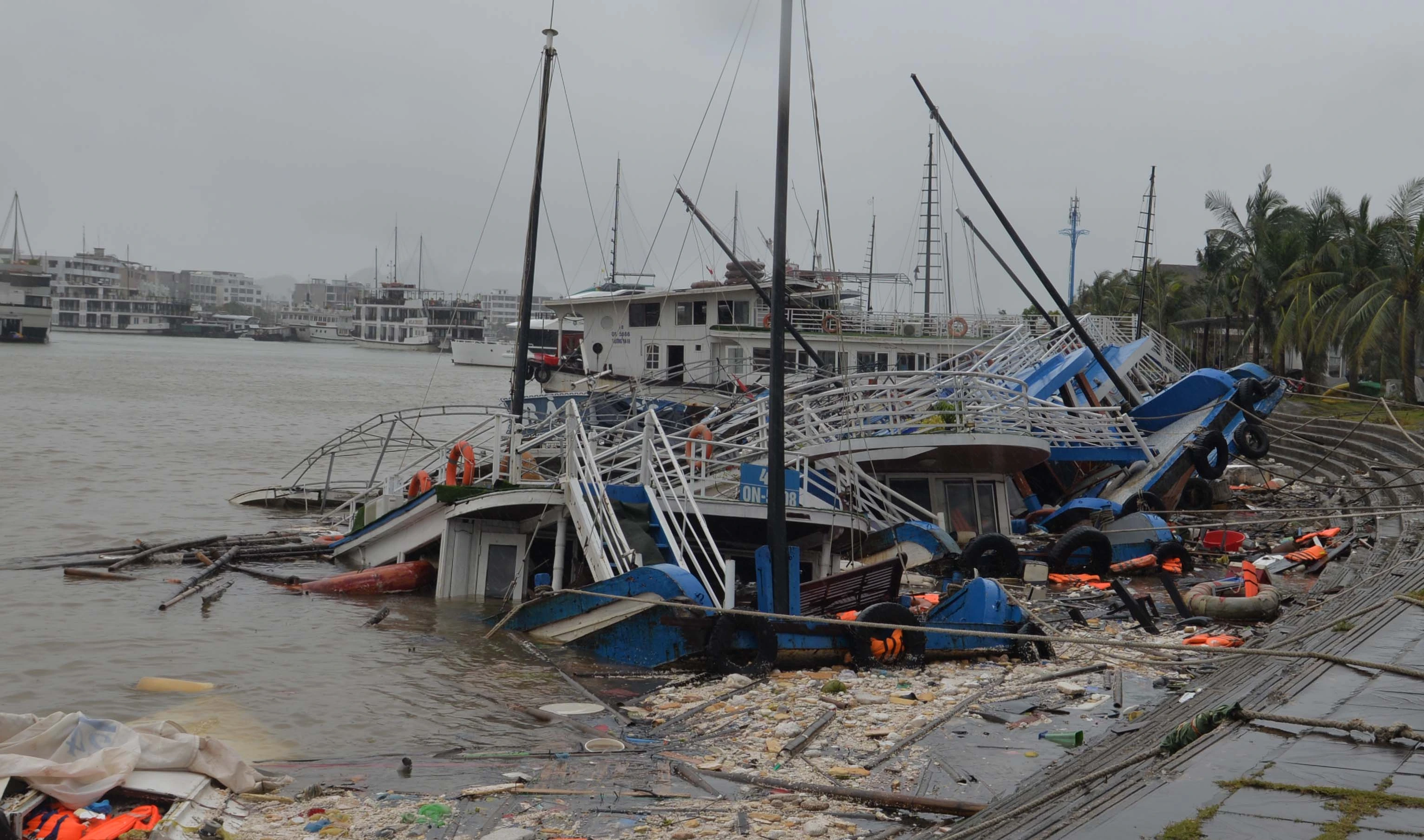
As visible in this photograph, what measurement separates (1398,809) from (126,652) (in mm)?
13560

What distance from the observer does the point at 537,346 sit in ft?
274

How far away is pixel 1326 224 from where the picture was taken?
43.9 m

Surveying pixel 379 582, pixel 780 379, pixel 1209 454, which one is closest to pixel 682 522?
pixel 780 379

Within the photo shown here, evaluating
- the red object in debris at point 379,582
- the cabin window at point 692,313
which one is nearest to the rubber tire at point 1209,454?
the red object in debris at point 379,582

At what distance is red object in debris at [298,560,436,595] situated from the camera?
17578 mm

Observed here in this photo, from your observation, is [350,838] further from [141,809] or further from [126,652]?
[126,652]

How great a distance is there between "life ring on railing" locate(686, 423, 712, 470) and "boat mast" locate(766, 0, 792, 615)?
2332 millimetres

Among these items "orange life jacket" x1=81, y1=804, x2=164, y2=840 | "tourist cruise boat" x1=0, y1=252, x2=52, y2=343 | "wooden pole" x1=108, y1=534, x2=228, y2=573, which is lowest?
"wooden pole" x1=108, y1=534, x2=228, y2=573

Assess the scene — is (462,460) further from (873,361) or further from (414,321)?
(414,321)

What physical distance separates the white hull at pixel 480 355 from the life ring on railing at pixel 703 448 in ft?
369

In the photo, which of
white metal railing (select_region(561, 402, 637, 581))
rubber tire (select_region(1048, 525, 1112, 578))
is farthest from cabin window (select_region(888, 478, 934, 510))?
white metal railing (select_region(561, 402, 637, 581))

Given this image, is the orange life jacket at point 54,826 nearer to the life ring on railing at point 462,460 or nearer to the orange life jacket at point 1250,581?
the life ring on railing at point 462,460

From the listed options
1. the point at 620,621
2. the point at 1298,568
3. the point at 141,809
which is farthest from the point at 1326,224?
the point at 141,809

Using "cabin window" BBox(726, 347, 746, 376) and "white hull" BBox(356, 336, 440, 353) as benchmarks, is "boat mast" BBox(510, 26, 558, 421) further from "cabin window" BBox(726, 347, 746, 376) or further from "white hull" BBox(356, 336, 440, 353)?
"white hull" BBox(356, 336, 440, 353)
